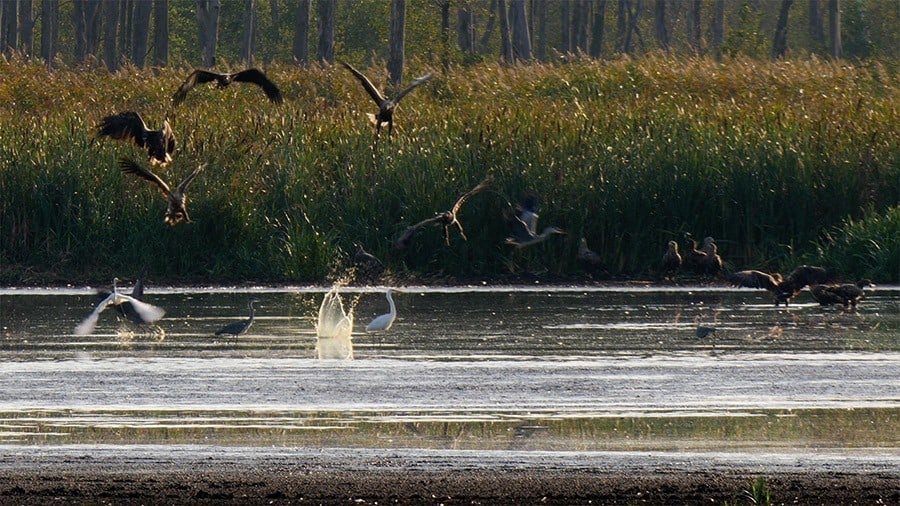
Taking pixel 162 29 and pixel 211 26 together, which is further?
pixel 162 29

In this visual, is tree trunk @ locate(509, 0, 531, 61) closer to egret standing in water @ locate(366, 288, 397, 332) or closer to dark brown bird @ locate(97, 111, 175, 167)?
dark brown bird @ locate(97, 111, 175, 167)

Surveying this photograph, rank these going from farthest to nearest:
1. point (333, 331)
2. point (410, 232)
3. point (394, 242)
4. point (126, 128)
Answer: point (394, 242)
point (410, 232)
point (126, 128)
point (333, 331)

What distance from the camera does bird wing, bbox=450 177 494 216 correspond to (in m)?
17.2

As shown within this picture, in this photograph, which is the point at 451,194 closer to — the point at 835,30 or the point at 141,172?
the point at 141,172

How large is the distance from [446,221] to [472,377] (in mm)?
6822

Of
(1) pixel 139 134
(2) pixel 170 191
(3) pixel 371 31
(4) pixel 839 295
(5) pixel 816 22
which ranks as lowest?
(4) pixel 839 295

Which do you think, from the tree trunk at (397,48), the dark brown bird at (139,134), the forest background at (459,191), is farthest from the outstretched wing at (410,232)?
the tree trunk at (397,48)

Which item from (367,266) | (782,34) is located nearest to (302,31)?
(782,34)

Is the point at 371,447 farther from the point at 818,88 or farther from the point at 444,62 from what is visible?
the point at 444,62

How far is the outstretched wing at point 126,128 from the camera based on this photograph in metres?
15.8

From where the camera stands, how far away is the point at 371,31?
59031 millimetres

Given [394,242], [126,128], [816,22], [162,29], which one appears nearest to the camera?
[126,128]

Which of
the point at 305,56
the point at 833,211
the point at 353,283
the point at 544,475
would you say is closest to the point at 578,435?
the point at 544,475

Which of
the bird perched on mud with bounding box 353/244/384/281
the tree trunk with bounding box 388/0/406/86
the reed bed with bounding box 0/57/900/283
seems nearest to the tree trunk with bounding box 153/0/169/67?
the tree trunk with bounding box 388/0/406/86
